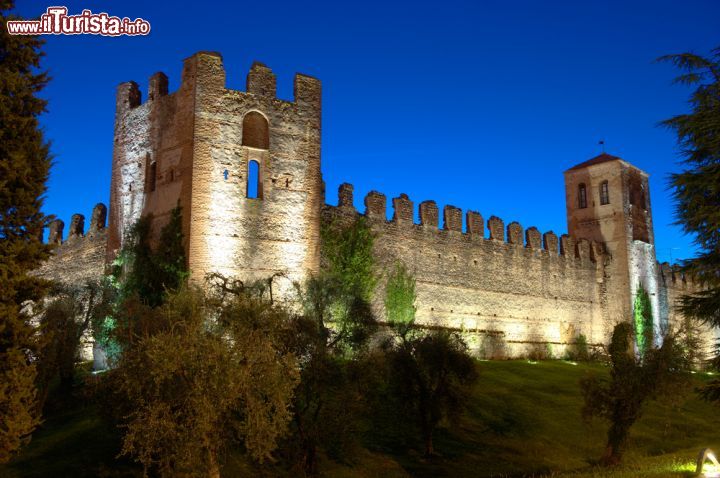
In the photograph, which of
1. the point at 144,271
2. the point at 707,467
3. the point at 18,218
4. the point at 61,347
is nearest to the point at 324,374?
the point at 18,218

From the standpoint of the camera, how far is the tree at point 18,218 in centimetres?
1347

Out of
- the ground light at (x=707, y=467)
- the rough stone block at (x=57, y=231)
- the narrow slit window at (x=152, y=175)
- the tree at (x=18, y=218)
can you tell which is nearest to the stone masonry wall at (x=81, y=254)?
the rough stone block at (x=57, y=231)

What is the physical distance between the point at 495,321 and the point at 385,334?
8424 millimetres

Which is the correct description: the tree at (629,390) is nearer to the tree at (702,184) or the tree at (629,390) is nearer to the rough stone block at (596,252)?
the tree at (702,184)

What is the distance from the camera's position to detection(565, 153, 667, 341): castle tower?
1731 inches

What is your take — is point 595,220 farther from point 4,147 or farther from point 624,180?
point 4,147

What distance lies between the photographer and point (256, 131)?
25812 mm

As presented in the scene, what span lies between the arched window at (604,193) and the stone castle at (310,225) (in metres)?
0.06

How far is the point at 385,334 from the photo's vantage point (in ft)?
99.1

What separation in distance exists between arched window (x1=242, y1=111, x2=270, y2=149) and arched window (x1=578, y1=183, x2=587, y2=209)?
26.7 meters

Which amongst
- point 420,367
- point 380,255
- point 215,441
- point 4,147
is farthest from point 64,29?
point 380,255

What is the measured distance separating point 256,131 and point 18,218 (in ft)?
39.9

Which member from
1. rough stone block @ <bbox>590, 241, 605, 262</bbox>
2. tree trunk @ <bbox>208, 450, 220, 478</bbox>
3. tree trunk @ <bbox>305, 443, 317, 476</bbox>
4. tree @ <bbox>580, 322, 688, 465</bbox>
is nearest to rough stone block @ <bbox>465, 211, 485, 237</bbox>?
rough stone block @ <bbox>590, 241, 605, 262</bbox>

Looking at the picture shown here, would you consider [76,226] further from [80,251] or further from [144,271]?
[144,271]
